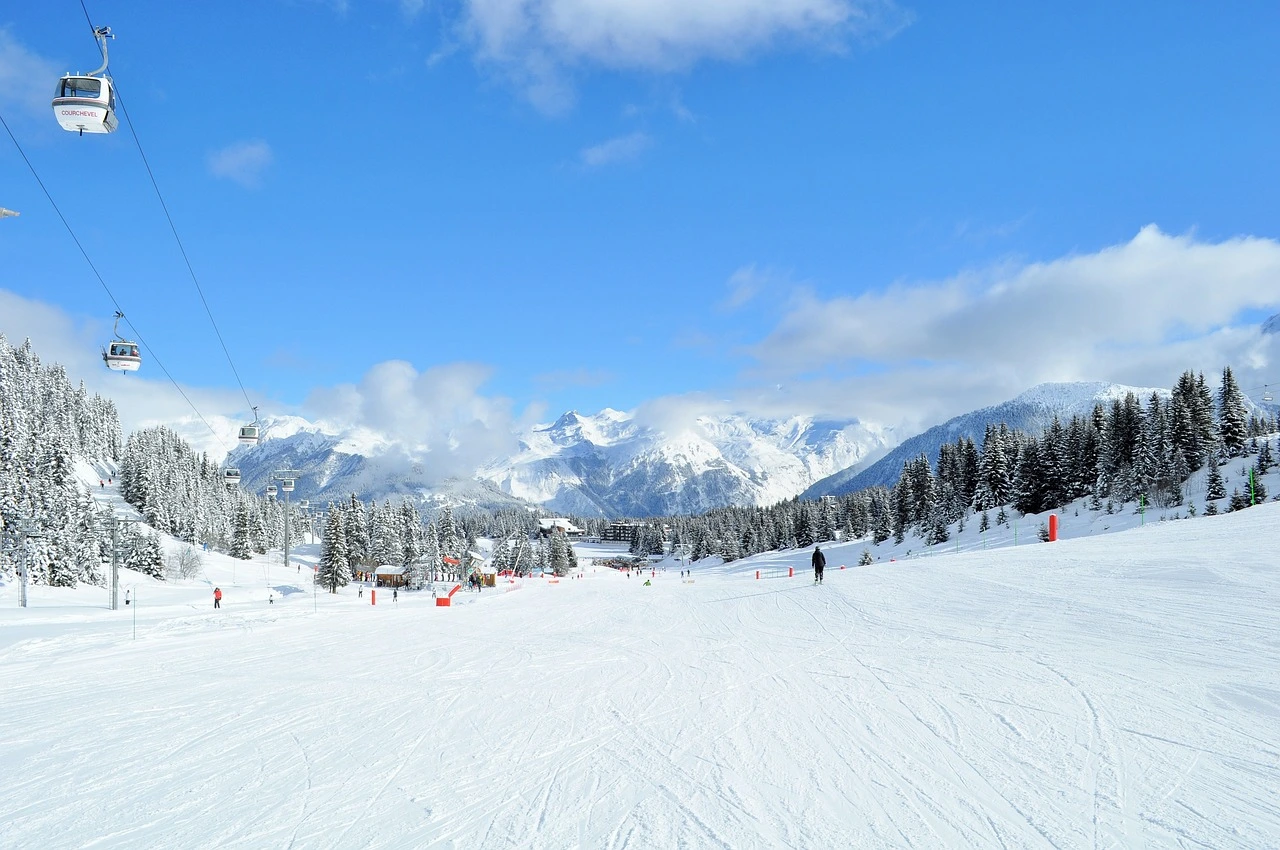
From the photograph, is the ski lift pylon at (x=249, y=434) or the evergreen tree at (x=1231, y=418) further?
the evergreen tree at (x=1231, y=418)

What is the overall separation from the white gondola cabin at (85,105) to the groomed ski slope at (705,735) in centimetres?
951

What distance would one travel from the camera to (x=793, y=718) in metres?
7.88

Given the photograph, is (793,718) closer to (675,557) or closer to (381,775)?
(381,775)

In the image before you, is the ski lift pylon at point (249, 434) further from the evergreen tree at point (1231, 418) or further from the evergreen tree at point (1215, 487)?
the evergreen tree at point (1231, 418)

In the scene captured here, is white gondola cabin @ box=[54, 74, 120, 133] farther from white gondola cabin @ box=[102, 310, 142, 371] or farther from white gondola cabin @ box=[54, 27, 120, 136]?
white gondola cabin @ box=[102, 310, 142, 371]

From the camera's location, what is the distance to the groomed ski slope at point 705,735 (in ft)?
16.8

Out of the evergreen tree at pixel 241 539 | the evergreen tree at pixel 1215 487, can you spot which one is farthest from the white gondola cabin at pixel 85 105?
the evergreen tree at pixel 241 539

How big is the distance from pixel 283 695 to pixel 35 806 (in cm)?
444

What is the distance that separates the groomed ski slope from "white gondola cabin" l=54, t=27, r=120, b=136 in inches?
374

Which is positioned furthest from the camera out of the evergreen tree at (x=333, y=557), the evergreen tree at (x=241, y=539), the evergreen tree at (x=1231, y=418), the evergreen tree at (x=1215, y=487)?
the evergreen tree at (x=241, y=539)

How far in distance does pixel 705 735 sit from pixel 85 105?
13.9 m

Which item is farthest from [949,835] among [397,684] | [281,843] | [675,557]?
[675,557]

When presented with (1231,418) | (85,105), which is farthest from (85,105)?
(1231,418)

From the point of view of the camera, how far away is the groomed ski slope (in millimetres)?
5133
